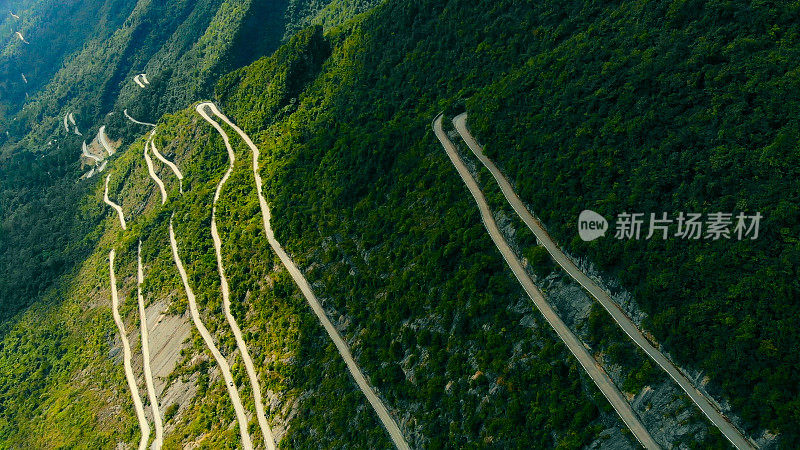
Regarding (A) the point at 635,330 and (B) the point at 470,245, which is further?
(B) the point at 470,245

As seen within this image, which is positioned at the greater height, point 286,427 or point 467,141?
point 467,141

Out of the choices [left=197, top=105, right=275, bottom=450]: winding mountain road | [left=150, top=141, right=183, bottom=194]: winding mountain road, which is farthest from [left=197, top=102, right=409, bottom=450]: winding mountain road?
[left=150, top=141, right=183, bottom=194]: winding mountain road

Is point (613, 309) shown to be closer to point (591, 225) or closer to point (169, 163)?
point (591, 225)

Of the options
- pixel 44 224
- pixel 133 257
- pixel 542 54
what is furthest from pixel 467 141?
pixel 44 224

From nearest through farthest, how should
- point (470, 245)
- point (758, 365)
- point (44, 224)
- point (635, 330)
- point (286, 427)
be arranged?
point (758, 365)
point (635, 330)
point (470, 245)
point (286, 427)
point (44, 224)

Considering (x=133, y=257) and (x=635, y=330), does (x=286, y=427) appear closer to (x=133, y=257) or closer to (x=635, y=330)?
(x=635, y=330)

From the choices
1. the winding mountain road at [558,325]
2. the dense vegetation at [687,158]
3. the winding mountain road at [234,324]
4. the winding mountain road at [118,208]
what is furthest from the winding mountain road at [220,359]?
the dense vegetation at [687,158]

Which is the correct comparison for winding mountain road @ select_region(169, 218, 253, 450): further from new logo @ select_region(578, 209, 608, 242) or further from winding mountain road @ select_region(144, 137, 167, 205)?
new logo @ select_region(578, 209, 608, 242)

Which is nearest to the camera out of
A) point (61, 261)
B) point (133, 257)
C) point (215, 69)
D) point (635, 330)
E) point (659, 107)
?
point (635, 330)

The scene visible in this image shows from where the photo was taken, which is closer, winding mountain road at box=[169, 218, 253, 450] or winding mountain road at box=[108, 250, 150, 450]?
winding mountain road at box=[169, 218, 253, 450]
